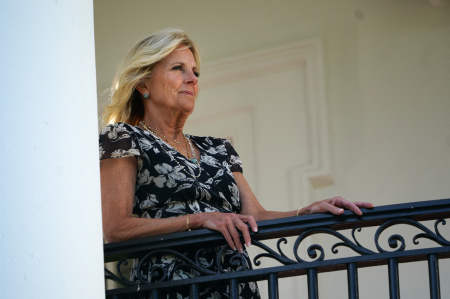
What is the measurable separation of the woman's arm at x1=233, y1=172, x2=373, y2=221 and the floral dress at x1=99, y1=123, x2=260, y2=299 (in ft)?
0.46

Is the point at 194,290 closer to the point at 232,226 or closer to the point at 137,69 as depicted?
the point at 232,226

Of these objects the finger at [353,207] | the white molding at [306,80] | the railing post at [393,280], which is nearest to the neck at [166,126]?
the finger at [353,207]

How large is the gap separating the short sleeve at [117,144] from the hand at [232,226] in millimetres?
505

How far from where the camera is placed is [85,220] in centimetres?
166

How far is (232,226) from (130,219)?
43cm

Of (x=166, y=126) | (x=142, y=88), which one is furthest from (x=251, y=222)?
(x=142, y=88)

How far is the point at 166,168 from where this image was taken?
8.68ft

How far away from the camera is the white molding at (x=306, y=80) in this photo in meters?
4.61

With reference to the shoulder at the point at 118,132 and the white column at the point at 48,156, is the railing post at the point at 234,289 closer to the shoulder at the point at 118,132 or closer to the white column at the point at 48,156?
the white column at the point at 48,156

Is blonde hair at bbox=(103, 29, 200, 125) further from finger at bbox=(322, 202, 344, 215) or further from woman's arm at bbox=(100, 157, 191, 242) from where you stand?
finger at bbox=(322, 202, 344, 215)

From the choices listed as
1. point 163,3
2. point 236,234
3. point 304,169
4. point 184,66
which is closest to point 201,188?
point 236,234

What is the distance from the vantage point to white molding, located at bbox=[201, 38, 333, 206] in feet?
15.1

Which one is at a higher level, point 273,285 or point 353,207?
point 353,207

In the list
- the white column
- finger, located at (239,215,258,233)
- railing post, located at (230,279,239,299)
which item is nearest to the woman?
finger, located at (239,215,258,233)
